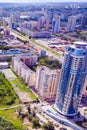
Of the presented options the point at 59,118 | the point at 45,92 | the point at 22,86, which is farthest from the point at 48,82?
the point at 22,86

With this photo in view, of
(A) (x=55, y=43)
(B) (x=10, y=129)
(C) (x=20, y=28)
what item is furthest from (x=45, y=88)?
(C) (x=20, y=28)

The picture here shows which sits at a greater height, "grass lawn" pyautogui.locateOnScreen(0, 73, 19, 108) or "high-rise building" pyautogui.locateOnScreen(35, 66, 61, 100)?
"high-rise building" pyautogui.locateOnScreen(35, 66, 61, 100)

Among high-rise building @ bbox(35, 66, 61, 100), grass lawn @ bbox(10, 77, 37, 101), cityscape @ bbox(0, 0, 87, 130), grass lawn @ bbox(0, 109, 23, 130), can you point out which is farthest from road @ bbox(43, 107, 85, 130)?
grass lawn @ bbox(10, 77, 37, 101)

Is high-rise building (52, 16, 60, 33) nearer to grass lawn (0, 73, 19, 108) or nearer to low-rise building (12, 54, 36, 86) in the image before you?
low-rise building (12, 54, 36, 86)

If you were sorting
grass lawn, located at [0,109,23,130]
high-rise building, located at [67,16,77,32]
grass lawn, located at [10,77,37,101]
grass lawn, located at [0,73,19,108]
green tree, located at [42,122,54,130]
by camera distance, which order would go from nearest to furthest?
1. green tree, located at [42,122,54,130]
2. grass lawn, located at [0,109,23,130]
3. grass lawn, located at [0,73,19,108]
4. grass lawn, located at [10,77,37,101]
5. high-rise building, located at [67,16,77,32]

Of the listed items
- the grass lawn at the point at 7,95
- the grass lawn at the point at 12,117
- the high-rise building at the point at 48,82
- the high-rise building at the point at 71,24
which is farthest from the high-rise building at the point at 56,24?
the grass lawn at the point at 12,117

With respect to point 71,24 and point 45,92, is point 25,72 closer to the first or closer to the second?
point 45,92
